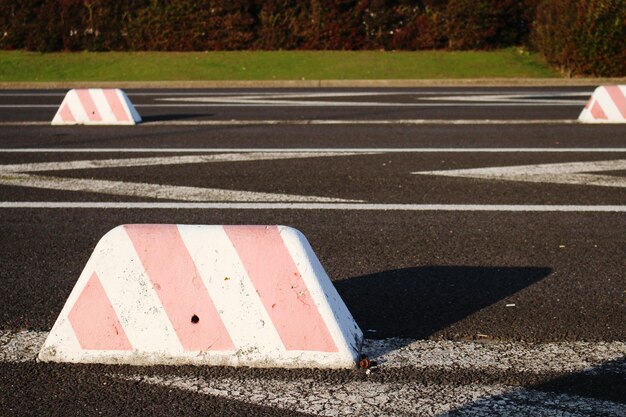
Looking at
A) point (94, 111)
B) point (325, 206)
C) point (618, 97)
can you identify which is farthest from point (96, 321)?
point (618, 97)

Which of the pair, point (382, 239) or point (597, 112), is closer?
point (382, 239)

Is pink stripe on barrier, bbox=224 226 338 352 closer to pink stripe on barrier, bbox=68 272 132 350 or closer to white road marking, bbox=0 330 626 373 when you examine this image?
white road marking, bbox=0 330 626 373

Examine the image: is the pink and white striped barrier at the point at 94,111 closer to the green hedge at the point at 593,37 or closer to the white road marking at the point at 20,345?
the white road marking at the point at 20,345

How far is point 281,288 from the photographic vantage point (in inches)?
149

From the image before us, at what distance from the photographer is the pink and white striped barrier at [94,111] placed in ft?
41.1

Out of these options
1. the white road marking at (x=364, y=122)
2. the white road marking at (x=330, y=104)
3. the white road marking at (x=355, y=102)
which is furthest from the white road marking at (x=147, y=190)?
the white road marking at (x=355, y=102)

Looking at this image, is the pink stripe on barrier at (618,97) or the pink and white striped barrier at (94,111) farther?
the pink and white striped barrier at (94,111)

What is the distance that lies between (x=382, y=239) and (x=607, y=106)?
23.6ft

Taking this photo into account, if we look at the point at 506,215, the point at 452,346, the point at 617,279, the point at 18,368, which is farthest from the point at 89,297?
the point at 506,215

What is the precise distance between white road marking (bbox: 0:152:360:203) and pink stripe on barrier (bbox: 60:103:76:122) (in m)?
3.53

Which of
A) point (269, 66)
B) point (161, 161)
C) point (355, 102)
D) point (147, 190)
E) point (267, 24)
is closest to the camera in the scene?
point (147, 190)

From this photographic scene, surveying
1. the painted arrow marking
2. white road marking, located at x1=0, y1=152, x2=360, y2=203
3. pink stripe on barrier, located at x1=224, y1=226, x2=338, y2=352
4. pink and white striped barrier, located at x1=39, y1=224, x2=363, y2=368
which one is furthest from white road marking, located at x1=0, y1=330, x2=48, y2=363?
the painted arrow marking

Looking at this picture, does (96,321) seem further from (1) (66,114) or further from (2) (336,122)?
(1) (66,114)

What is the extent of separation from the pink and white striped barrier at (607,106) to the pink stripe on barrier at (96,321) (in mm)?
9408
